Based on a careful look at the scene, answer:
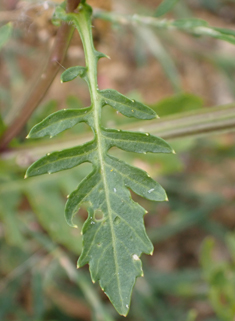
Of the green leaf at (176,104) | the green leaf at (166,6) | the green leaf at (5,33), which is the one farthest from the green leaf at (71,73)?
the green leaf at (176,104)

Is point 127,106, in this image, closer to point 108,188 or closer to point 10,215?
point 108,188

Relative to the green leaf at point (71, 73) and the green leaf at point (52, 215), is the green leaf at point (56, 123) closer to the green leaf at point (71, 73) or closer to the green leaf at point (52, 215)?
the green leaf at point (71, 73)

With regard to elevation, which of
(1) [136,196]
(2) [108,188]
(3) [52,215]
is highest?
(2) [108,188]

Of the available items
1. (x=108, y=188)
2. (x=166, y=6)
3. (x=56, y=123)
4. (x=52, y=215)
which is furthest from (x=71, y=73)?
A: (x=52, y=215)

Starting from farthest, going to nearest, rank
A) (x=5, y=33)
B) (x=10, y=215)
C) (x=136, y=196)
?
1. (x=136, y=196)
2. (x=10, y=215)
3. (x=5, y=33)

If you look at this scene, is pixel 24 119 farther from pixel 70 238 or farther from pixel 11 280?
pixel 11 280
